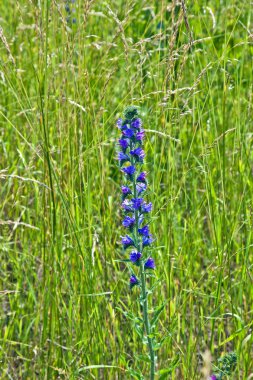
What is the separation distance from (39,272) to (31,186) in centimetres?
38

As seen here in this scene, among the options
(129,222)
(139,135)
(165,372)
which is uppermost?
(139,135)

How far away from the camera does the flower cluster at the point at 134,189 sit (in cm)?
215

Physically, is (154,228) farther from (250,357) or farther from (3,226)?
(3,226)

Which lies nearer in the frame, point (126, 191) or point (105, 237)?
point (126, 191)

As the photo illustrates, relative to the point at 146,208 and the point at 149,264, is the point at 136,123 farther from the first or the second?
the point at 149,264

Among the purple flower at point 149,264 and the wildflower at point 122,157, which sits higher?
the wildflower at point 122,157

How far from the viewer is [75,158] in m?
2.66

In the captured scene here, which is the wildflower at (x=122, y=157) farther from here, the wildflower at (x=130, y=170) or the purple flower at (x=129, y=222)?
the purple flower at (x=129, y=222)

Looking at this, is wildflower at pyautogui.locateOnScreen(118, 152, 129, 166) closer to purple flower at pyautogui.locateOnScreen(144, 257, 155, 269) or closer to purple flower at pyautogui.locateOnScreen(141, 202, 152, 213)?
purple flower at pyautogui.locateOnScreen(141, 202, 152, 213)

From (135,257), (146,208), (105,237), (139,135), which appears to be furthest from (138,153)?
(105,237)

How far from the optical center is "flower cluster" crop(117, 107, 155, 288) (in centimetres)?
215

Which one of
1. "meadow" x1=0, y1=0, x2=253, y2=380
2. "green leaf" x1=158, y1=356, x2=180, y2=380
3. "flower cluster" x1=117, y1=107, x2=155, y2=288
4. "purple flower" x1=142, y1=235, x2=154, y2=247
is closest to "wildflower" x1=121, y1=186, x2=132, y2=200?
"flower cluster" x1=117, y1=107, x2=155, y2=288

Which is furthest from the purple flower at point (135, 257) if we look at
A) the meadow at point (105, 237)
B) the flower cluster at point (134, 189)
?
the meadow at point (105, 237)

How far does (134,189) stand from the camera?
7.11 ft
